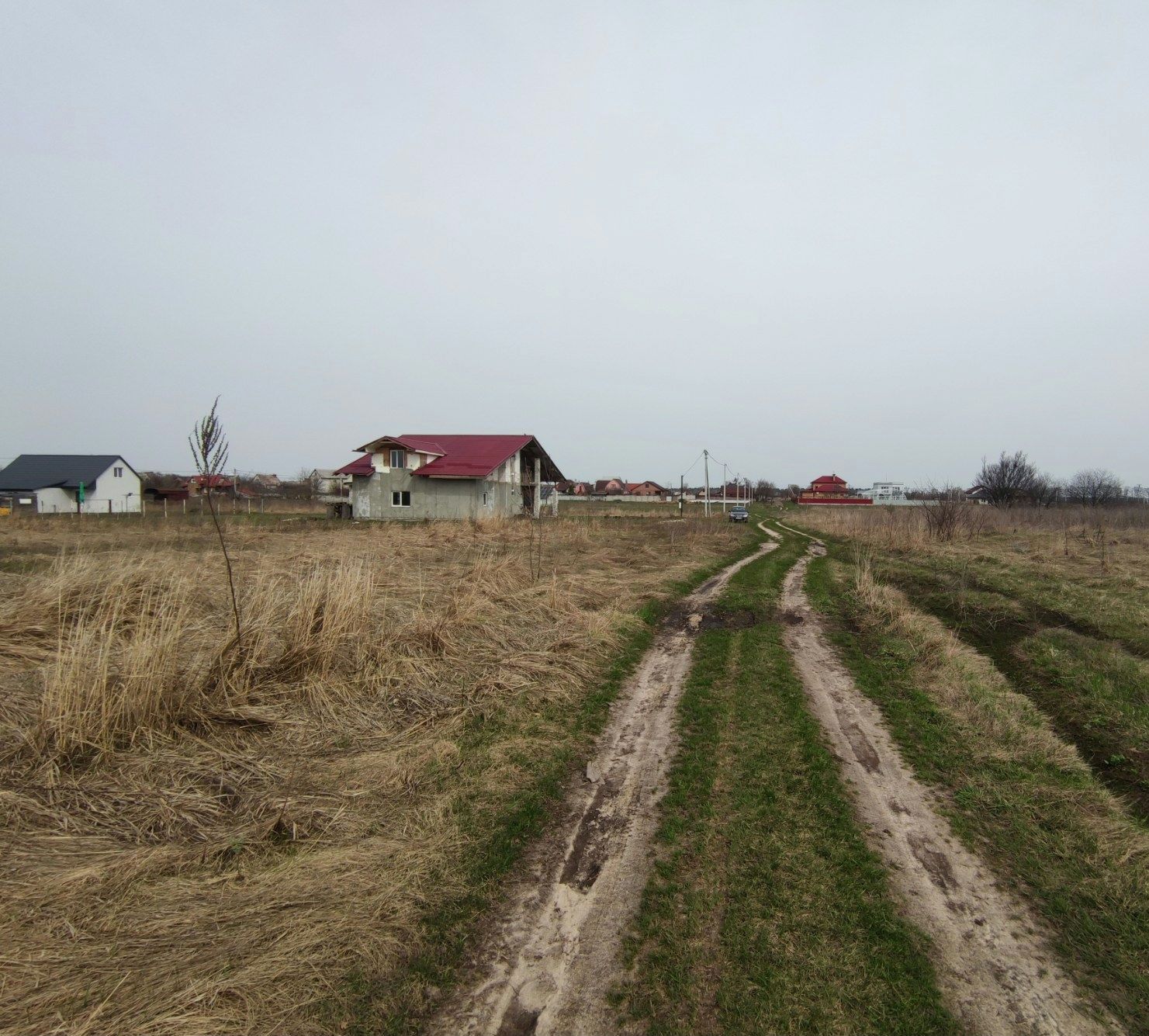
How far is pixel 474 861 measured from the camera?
3932 mm

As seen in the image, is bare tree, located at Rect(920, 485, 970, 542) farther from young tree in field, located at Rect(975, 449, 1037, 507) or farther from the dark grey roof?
the dark grey roof

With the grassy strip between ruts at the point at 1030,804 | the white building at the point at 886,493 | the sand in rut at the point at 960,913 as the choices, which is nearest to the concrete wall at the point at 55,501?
the grassy strip between ruts at the point at 1030,804

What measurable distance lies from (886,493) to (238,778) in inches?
5085

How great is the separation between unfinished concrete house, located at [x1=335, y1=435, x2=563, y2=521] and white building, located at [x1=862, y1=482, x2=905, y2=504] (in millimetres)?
84667

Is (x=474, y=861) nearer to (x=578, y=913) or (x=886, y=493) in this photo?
(x=578, y=913)

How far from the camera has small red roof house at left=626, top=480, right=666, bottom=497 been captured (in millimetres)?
127625

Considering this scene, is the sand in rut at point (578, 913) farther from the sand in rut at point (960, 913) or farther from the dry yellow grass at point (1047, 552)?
the dry yellow grass at point (1047, 552)

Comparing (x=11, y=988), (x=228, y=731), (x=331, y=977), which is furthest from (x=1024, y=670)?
(x=11, y=988)

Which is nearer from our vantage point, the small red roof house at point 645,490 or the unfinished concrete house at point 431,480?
the unfinished concrete house at point 431,480

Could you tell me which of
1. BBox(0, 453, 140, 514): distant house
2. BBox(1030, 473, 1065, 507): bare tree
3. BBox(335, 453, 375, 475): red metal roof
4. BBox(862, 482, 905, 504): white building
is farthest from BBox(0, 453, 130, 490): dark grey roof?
BBox(862, 482, 905, 504): white building

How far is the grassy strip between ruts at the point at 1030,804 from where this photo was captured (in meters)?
3.33

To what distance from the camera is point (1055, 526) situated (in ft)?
116

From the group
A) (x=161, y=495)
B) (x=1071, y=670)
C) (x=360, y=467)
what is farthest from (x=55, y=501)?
(x=1071, y=670)

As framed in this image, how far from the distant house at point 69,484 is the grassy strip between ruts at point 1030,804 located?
181ft
